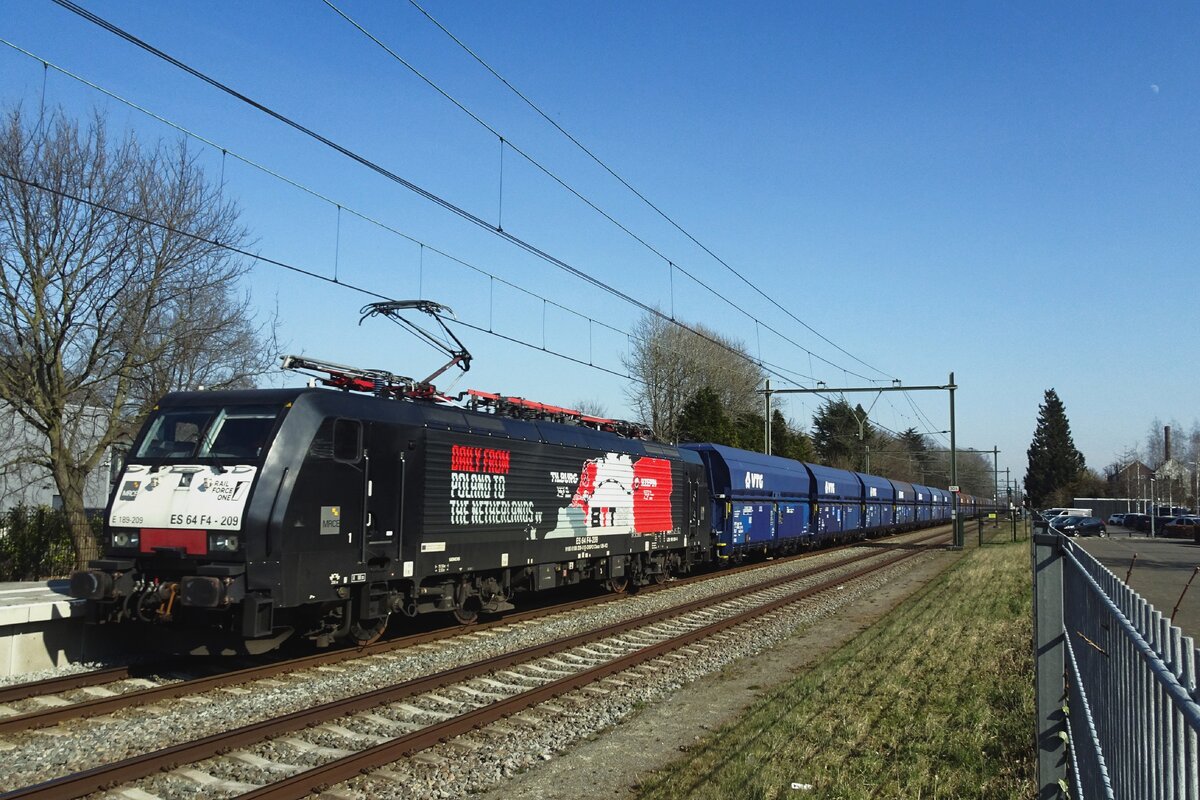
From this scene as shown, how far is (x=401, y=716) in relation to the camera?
30.2 feet

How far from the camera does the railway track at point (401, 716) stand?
703cm

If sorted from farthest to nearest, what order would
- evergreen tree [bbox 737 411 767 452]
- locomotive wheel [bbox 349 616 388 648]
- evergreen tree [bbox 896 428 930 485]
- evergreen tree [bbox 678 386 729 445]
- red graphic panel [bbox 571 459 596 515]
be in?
evergreen tree [bbox 896 428 930 485], evergreen tree [bbox 737 411 767 452], evergreen tree [bbox 678 386 729 445], red graphic panel [bbox 571 459 596 515], locomotive wheel [bbox 349 616 388 648]

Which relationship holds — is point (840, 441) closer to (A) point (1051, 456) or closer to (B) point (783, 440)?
(B) point (783, 440)

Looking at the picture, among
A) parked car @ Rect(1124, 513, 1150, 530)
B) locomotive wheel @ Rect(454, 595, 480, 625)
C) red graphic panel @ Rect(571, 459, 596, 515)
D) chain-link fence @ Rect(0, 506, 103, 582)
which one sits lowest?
parked car @ Rect(1124, 513, 1150, 530)

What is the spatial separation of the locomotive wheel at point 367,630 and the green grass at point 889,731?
215 inches

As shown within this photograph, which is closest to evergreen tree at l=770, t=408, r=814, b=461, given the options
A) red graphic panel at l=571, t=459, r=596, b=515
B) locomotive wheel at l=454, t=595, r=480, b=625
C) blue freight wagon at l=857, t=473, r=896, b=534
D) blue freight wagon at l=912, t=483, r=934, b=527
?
blue freight wagon at l=912, t=483, r=934, b=527

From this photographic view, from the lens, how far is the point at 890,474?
90562 millimetres

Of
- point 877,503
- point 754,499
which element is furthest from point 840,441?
point 754,499

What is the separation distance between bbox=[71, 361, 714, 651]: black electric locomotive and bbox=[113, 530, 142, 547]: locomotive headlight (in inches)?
0.5

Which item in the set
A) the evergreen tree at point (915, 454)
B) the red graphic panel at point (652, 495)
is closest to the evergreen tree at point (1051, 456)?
the evergreen tree at point (915, 454)

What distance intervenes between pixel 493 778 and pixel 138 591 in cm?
535

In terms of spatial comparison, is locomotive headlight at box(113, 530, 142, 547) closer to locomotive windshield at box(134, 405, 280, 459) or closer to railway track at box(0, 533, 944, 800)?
locomotive windshield at box(134, 405, 280, 459)

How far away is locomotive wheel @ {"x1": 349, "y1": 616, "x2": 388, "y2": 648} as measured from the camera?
12.6 m

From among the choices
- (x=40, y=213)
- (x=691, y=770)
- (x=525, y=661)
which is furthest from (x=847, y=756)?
(x=40, y=213)
